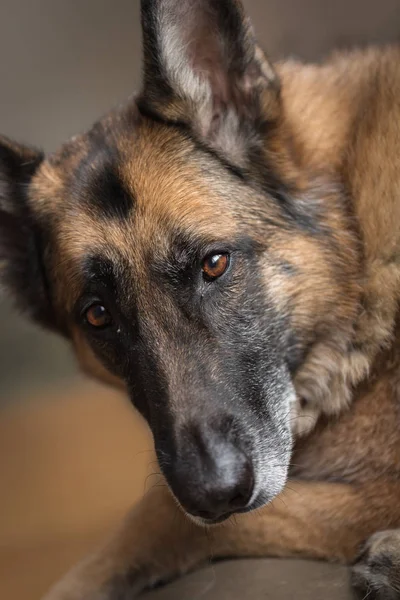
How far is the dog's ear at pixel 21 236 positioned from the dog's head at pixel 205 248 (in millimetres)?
153

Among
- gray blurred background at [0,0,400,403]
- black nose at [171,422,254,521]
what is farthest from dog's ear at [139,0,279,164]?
gray blurred background at [0,0,400,403]

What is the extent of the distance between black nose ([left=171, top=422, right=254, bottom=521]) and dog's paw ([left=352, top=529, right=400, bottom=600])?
29 centimetres

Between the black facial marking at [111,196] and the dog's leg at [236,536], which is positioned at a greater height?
the black facial marking at [111,196]

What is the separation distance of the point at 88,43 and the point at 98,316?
1.44 metres

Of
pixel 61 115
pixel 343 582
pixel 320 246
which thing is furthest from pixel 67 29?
pixel 343 582

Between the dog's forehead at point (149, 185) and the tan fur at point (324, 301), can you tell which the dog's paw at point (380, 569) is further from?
the dog's forehead at point (149, 185)

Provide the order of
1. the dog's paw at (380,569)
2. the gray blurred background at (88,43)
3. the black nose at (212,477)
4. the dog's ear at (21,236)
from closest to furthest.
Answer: the black nose at (212,477) → the dog's paw at (380,569) → the dog's ear at (21,236) → the gray blurred background at (88,43)

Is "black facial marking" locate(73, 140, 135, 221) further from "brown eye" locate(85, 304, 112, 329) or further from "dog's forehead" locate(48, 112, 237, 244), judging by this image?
"brown eye" locate(85, 304, 112, 329)

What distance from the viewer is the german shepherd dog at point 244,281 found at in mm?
1629

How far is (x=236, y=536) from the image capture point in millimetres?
1840

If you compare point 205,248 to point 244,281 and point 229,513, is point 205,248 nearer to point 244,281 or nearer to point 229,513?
point 244,281

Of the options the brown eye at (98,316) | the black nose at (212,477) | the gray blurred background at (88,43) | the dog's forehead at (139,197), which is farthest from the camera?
the gray blurred background at (88,43)

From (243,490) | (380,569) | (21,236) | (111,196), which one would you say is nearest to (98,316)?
(111,196)

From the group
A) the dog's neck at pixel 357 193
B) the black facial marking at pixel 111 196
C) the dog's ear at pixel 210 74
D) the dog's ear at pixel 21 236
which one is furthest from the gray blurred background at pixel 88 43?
the black facial marking at pixel 111 196
